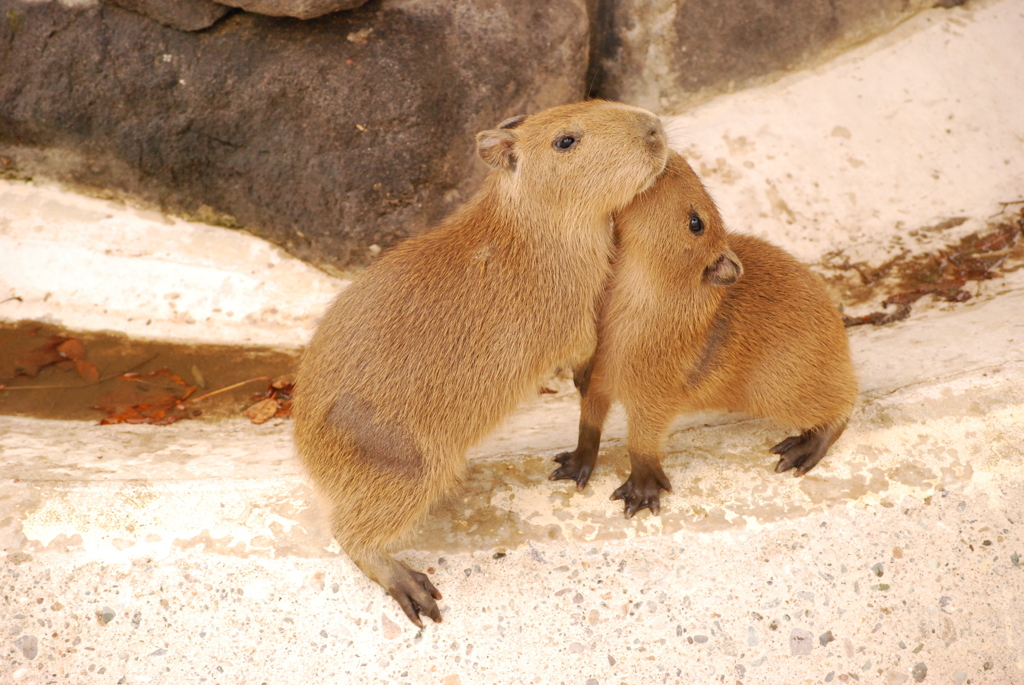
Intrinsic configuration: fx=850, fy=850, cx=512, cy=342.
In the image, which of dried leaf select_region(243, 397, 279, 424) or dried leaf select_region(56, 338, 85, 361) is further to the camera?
dried leaf select_region(56, 338, 85, 361)

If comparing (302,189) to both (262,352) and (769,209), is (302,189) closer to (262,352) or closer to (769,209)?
(262,352)

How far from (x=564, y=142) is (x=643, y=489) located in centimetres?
118

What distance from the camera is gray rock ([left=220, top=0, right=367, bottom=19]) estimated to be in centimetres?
389

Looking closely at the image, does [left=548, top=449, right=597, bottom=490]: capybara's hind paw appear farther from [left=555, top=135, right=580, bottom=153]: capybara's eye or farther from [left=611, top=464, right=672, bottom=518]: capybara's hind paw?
[left=555, top=135, right=580, bottom=153]: capybara's eye

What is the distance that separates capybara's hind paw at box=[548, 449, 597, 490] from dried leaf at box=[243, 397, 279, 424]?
1.36 meters

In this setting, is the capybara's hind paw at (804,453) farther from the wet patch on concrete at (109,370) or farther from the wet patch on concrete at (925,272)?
the wet patch on concrete at (109,370)

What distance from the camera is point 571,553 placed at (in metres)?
2.77

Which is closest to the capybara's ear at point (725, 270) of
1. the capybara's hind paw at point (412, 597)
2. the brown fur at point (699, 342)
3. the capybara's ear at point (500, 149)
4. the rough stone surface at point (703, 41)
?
the brown fur at point (699, 342)

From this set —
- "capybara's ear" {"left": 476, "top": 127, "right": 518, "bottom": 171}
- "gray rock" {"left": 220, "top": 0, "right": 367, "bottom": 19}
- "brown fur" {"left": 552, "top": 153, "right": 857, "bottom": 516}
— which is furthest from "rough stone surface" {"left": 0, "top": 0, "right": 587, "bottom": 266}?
"brown fur" {"left": 552, "top": 153, "right": 857, "bottom": 516}

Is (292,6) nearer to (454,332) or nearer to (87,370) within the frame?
(87,370)

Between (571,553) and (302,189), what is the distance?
241 cm

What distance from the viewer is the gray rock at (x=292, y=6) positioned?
3891 millimetres

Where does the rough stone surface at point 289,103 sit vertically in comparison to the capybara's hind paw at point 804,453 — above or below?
above

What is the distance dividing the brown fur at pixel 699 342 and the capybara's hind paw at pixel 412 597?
65cm
